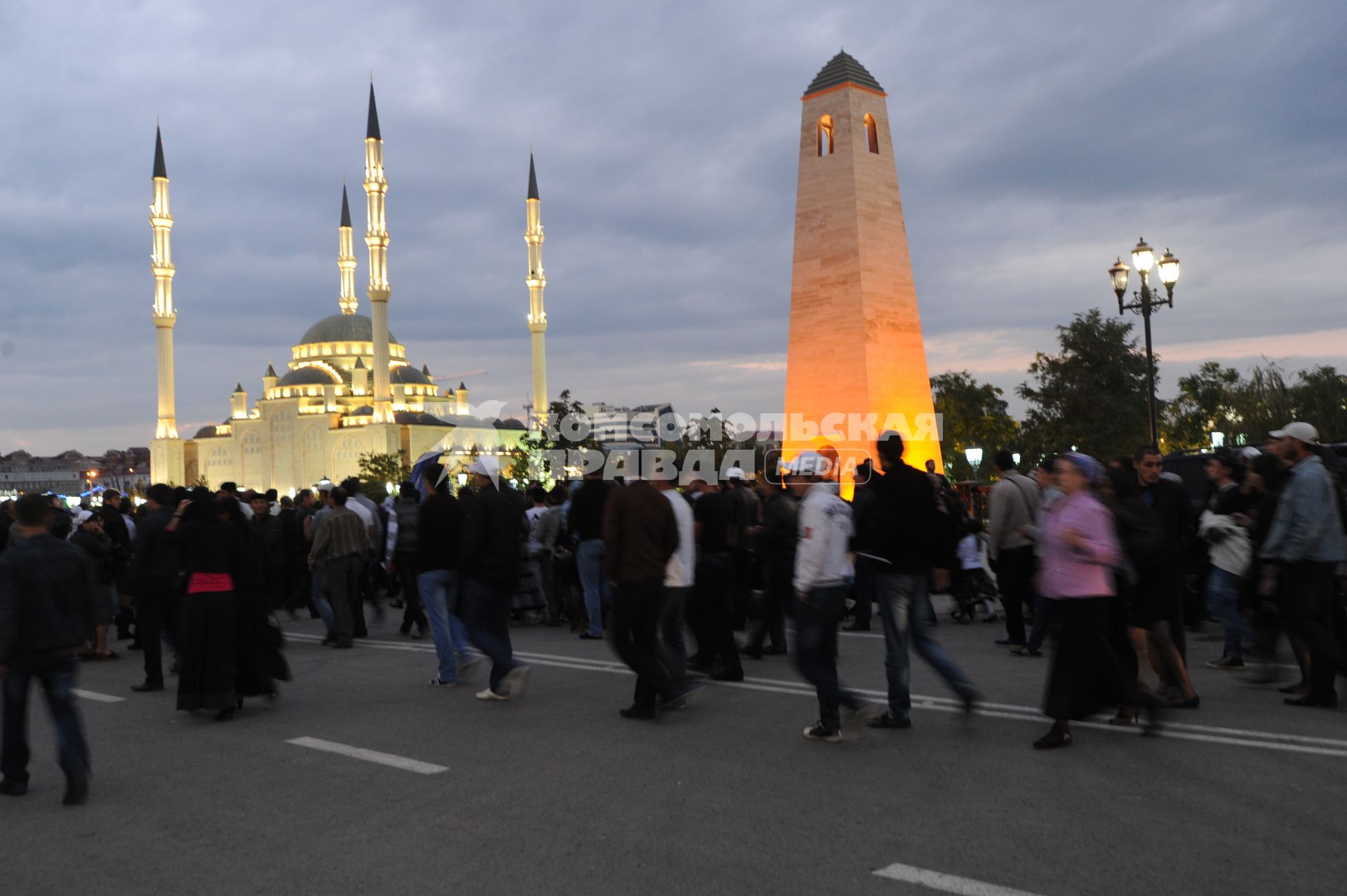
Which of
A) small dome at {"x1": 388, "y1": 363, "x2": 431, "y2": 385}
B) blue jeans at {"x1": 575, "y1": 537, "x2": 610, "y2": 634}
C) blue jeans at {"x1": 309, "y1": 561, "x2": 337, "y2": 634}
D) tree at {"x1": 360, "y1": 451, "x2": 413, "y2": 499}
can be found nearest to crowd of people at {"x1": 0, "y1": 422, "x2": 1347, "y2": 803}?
blue jeans at {"x1": 575, "y1": 537, "x2": 610, "y2": 634}

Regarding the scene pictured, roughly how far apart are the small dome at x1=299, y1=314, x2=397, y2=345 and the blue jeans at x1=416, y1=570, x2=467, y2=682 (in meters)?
102

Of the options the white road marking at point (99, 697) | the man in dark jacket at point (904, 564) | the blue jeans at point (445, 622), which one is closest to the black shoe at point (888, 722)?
the man in dark jacket at point (904, 564)

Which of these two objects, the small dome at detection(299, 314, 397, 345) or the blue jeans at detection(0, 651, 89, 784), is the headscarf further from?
the small dome at detection(299, 314, 397, 345)

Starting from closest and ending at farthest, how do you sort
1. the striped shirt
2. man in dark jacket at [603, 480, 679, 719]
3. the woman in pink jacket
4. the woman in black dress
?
1. the woman in pink jacket
2. man in dark jacket at [603, 480, 679, 719]
3. the woman in black dress
4. the striped shirt

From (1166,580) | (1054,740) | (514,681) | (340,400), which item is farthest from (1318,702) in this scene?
(340,400)

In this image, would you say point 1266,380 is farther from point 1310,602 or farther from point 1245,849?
point 1245,849

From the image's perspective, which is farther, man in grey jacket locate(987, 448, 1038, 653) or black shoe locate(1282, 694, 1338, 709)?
man in grey jacket locate(987, 448, 1038, 653)

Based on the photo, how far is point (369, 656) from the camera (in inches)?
447

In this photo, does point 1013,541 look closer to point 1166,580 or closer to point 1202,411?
point 1166,580

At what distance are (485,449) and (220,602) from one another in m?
87.9

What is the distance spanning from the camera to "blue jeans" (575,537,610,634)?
38.7ft

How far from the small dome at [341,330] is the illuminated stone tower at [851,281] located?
290ft

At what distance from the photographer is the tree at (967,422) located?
2040 inches

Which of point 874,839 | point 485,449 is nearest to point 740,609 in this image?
point 874,839
